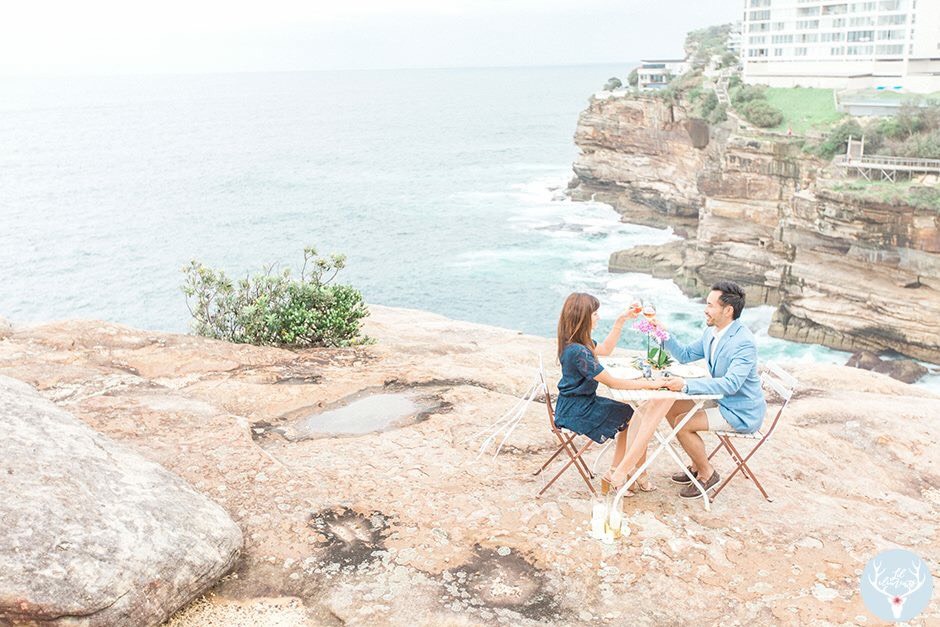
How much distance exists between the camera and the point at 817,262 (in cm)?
3578

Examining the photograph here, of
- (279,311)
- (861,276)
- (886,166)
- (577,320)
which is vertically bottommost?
(861,276)

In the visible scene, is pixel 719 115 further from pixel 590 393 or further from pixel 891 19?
pixel 590 393

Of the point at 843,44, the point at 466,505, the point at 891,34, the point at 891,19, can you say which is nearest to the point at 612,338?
the point at 466,505

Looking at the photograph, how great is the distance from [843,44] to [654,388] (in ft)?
229

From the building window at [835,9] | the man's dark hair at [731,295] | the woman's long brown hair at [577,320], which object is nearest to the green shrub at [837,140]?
the building window at [835,9]

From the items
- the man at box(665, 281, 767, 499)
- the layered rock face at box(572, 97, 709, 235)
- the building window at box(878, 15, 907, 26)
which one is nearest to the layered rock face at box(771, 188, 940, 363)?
the layered rock face at box(572, 97, 709, 235)

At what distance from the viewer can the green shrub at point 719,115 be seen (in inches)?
1997

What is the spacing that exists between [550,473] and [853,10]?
6975 centimetres

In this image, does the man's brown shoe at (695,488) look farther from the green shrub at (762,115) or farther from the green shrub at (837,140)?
the green shrub at (762,115)

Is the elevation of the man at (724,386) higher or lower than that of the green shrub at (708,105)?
lower

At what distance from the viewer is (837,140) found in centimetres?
4031

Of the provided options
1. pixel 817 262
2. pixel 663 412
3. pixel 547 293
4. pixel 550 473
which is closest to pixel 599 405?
pixel 663 412

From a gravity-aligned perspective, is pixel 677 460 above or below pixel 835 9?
below
